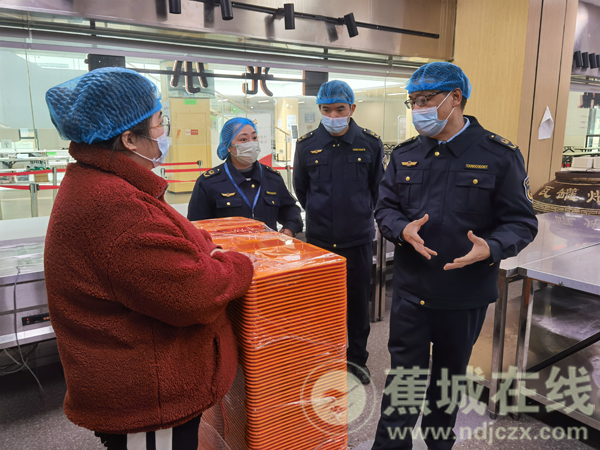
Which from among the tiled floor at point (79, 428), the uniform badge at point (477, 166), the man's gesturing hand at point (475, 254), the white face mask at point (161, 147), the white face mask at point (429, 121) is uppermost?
the white face mask at point (429, 121)

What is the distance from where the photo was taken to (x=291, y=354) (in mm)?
1255

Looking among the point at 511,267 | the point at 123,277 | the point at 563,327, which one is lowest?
the point at 563,327

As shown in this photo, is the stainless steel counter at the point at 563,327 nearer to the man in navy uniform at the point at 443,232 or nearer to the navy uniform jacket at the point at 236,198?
the man in navy uniform at the point at 443,232

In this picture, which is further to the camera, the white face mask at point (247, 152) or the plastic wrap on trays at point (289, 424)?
the white face mask at point (247, 152)

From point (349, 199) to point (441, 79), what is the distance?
1098mm

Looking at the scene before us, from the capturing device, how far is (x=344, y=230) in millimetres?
2611

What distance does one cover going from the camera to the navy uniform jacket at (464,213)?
158 centimetres

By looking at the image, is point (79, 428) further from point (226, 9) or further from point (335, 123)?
point (226, 9)

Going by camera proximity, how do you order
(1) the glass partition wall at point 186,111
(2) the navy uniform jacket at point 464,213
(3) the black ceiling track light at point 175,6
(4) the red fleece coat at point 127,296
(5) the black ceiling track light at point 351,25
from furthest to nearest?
(5) the black ceiling track light at point 351,25, (3) the black ceiling track light at point 175,6, (1) the glass partition wall at point 186,111, (2) the navy uniform jacket at point 464,213, (4) the red fleece coat at point 127,296

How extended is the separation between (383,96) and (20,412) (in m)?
3.99

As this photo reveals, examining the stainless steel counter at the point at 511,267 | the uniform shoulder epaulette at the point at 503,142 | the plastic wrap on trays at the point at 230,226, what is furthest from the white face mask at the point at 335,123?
the stainless steel counter at the point at 511,267

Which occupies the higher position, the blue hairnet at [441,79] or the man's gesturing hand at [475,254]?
the blue hairnet at [441,79]

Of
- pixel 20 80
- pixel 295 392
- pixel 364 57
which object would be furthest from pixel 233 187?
pixel 364 57

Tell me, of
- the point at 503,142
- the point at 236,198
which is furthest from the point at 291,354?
the point at 236,198
